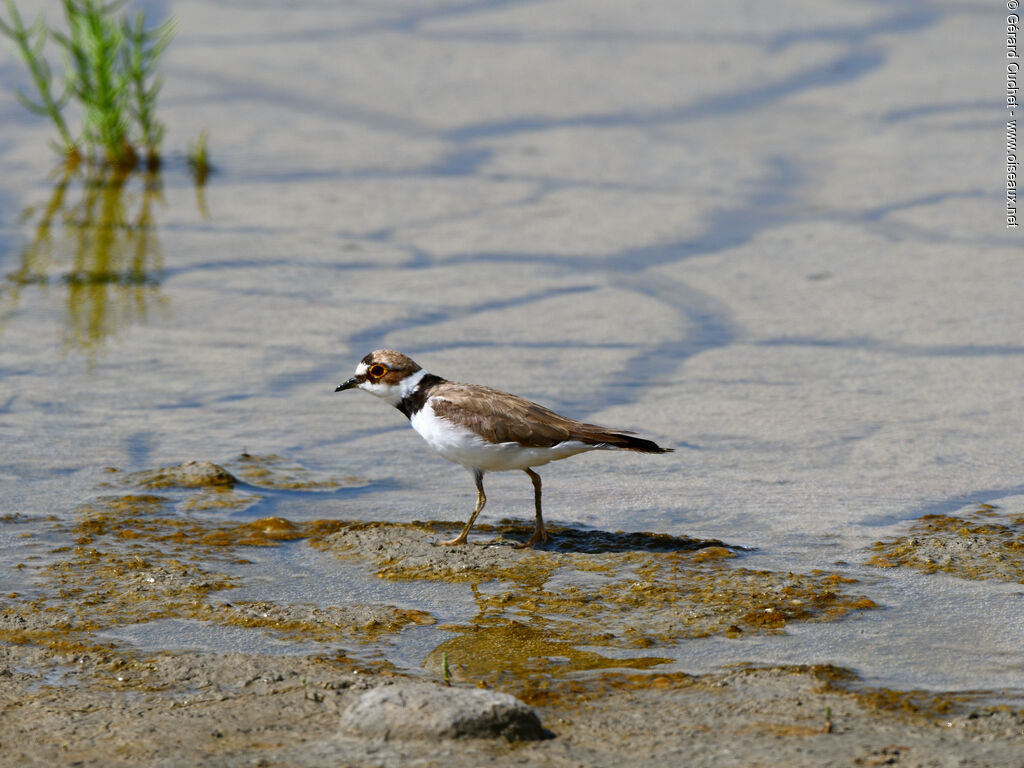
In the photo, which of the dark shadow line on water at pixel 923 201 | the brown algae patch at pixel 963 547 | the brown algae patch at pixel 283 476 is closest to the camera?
the brown algae patch at pixel 963 547

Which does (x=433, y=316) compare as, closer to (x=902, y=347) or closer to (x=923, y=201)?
(x=902, y=347)

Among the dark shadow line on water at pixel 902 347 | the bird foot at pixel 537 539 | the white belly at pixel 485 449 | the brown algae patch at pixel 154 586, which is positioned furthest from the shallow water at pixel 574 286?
the white belly at pixel 485 449

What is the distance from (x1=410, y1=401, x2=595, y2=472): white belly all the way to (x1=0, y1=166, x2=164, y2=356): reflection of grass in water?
2949 mm

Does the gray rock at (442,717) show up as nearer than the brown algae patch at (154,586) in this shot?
Yes

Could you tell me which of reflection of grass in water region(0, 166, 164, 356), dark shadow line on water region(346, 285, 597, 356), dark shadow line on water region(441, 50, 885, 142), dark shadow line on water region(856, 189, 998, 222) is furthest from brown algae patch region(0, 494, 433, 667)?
dark shadow line on water region(441, 50, 885, 142)

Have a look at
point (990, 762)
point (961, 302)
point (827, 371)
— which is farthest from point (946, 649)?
point (961, 302)

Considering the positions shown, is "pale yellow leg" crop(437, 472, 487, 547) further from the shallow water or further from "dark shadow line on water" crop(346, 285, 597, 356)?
"dark shadow line on water" crop(346, 285, 597, 356)

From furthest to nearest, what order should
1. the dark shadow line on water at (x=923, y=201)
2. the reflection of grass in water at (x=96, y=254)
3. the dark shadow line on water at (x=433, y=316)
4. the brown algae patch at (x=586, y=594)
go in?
1. the dark shadow line on water at (x=923, y=201)
2. the reflection of grass in water at (x=96, y=254)
3. the dark shadow line on water at (x=433, y=316)
4. the brown algae patch at (x=586, y=594)

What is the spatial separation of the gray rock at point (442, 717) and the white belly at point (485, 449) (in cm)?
169

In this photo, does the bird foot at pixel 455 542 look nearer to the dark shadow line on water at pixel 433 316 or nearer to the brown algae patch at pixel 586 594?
the brown algae patch at pixel 586 594

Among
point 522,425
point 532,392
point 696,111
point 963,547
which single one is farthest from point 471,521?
point 696,111

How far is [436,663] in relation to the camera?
13.5 feet

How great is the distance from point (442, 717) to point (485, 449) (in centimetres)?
180

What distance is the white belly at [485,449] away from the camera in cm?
515
